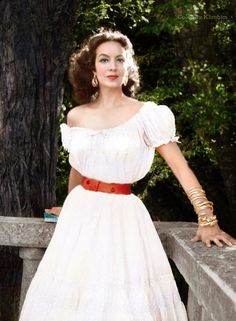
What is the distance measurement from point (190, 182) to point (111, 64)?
25.4 inches

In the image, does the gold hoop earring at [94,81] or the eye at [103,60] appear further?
the gold hoop earring at [94,81]

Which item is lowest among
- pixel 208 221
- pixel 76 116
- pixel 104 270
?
pixel 104 270

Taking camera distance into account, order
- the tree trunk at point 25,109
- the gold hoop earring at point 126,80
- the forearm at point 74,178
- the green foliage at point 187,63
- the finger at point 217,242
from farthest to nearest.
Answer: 1. the green foliage at point 187,63
2. the tree trunk at point 25,109
3. the forearm at point 74,178
4. the gold hoop earring at point 126,80
5. the finger at point 217,242

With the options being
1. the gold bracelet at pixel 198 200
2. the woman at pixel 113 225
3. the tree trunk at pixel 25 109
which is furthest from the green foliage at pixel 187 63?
the gold bracelet at pixel 198 200

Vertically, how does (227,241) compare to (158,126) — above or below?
below

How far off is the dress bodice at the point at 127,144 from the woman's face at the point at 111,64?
0.19m

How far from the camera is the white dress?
252cm

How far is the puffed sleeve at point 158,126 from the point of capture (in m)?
2.65

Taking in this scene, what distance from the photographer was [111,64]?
2.78 m

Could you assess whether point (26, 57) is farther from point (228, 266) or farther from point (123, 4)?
point (123, 4)

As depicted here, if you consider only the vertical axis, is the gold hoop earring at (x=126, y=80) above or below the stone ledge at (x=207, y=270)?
above

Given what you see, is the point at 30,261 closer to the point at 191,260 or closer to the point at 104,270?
the point at 104,270

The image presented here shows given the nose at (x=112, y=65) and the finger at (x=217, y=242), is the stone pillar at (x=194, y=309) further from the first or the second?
the nose at (x=112, y=65)

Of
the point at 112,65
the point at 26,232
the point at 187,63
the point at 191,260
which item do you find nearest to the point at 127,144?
the point at 112,65
